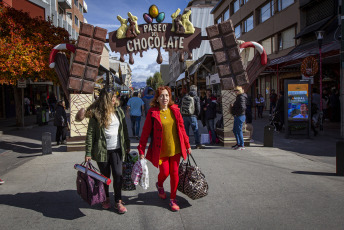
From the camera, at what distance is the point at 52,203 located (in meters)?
4.26

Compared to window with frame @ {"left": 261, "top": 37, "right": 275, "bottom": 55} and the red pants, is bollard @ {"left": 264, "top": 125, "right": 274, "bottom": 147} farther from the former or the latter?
window with frame @ {"left": 261, "top": 37, "right": 275, "bottom": 55}

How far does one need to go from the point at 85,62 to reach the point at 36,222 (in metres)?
5.90

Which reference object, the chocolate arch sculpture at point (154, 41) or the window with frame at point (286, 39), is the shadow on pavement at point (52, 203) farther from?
the window with frame at point (286, 39)

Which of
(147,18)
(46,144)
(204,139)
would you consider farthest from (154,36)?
(46,144)

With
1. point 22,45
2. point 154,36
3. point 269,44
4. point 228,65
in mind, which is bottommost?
point 228,65

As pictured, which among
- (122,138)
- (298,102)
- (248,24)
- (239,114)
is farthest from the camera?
(248,24)

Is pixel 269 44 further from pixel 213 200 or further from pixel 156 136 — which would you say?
pixel 156 136

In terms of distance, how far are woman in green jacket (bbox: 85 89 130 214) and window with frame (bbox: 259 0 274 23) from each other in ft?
77.6

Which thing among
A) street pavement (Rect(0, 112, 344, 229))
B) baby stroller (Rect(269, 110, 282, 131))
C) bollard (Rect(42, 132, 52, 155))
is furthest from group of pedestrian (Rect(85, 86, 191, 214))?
baby stroller (Rect(269, 110, 282, 131))

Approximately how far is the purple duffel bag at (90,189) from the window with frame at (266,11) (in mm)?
24255

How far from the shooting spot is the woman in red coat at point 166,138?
3.92m

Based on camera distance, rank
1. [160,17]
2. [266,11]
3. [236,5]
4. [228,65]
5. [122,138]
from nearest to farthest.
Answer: [122,138]
[228,65]
[160,17]
[266,11]
[236,5]

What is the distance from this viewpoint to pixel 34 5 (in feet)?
61.5

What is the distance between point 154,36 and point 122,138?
19.9 feet
